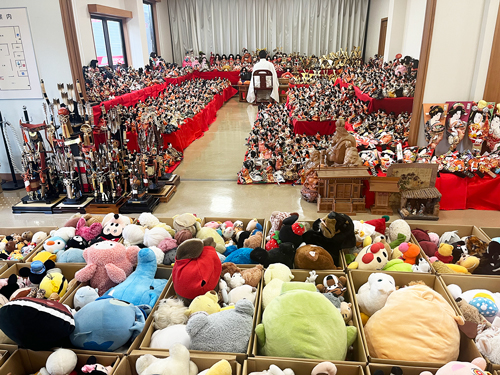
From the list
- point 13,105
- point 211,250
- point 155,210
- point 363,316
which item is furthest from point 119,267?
point 13,105

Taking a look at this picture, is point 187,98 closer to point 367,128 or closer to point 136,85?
point 136,85

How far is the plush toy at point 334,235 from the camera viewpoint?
7.25ft

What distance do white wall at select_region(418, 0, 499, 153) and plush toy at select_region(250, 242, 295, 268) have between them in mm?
2842

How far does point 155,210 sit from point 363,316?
2.76m

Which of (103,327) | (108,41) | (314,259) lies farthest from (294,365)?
(108,41)

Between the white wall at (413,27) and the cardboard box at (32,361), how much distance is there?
719cm

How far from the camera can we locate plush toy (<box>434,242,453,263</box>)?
2.29 m

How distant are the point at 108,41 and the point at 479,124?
7619 millimetres

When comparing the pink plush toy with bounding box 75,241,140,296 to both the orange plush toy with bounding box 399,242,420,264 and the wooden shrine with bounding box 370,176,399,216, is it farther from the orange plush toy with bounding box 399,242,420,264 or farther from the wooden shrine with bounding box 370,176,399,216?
the wooden shrine with bounding box 370,176,399,216

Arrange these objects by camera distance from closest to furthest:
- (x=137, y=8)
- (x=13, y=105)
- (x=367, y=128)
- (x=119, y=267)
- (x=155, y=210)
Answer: (x=119, y=267), (x=155, y=210), (x=13, y=105), (x=367, y=128), (x=137, y=8)

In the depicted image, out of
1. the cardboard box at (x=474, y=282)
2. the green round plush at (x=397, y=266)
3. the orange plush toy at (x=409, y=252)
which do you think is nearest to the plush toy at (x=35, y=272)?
the green round plush at (x=397, y=266)

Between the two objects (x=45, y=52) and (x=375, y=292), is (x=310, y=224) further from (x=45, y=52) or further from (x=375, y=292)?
(x=45, y=52)

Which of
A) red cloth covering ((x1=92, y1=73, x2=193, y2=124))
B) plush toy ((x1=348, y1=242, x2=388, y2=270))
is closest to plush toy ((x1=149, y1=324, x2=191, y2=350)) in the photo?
plush toy ((x1=348, y1=242, x2=388, y2=270))

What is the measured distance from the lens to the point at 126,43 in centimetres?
877
